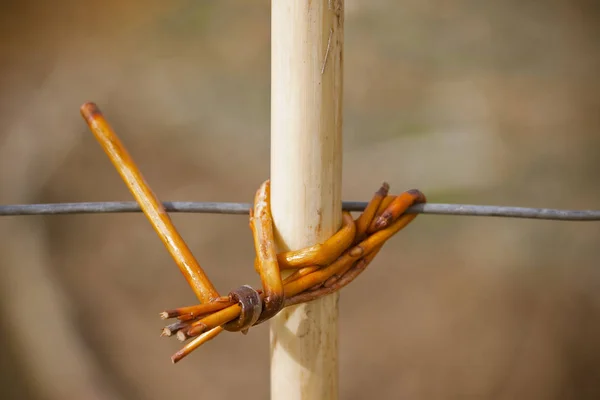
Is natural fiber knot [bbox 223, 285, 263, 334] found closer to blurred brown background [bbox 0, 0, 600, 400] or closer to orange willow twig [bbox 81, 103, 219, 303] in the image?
orange willow twig [bbox 81, 103, 219, 303]

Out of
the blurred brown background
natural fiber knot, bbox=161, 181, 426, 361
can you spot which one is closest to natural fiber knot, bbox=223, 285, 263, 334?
natural fiber knot, bbox=161, 181, 426, 361

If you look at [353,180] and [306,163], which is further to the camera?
[353,180]

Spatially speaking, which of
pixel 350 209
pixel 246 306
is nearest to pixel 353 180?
pixel 350 209

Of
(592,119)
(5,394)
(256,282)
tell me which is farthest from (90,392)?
(592,119)

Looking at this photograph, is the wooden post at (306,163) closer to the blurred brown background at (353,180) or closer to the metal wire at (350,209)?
the metal wire at (350,209)

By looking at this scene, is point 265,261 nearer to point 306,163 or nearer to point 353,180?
point 306,163

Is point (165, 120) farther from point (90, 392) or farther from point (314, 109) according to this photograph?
point (314, 109)

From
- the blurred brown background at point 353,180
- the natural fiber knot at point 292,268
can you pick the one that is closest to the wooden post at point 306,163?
the natural fiber knot at point 292,268
